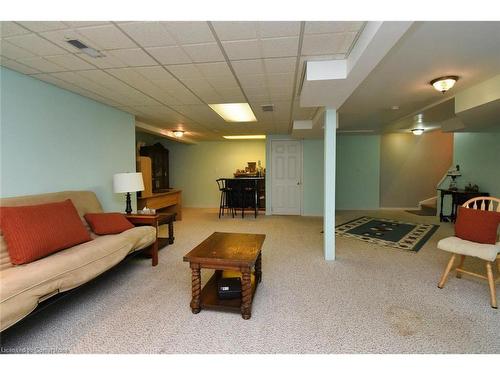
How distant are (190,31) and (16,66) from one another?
1855 mm

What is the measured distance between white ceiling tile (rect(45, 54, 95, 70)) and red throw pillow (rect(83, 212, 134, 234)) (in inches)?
61.7

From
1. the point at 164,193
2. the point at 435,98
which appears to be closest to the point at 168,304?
the point at 164,193

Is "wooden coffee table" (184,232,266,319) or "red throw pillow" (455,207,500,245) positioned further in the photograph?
"red throw pillow" (455,207,500,245)

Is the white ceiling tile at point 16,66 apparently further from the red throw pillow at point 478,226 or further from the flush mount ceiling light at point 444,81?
the red throw pillow at point 478,226

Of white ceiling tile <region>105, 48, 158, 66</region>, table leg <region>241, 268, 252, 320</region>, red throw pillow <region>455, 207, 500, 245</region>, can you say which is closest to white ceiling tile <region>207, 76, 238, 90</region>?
white ceiling tile <region>105, 48, 158, 66</region>

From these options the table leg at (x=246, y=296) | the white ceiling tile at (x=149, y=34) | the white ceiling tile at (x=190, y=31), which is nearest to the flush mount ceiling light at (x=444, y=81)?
the white ceiling tile at (x=190, y=31)

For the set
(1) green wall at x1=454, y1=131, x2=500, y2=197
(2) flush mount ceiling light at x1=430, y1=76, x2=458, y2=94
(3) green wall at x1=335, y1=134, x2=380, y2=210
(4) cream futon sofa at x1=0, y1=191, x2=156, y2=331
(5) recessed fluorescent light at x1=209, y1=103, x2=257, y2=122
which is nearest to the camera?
(4) cream futon sofa at x1=0, y1=191, x2=156, y2=331

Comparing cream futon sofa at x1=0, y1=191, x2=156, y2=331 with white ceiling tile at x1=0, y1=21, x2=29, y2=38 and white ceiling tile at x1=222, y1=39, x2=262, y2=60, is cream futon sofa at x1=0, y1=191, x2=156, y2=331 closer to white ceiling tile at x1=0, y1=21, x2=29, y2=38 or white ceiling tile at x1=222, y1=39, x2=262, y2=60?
white ceiling tile at x1=0, y1=21, x2=29, y2=38

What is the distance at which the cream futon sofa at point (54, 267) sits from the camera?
146 cm

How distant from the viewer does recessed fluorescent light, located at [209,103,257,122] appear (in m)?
3.85
